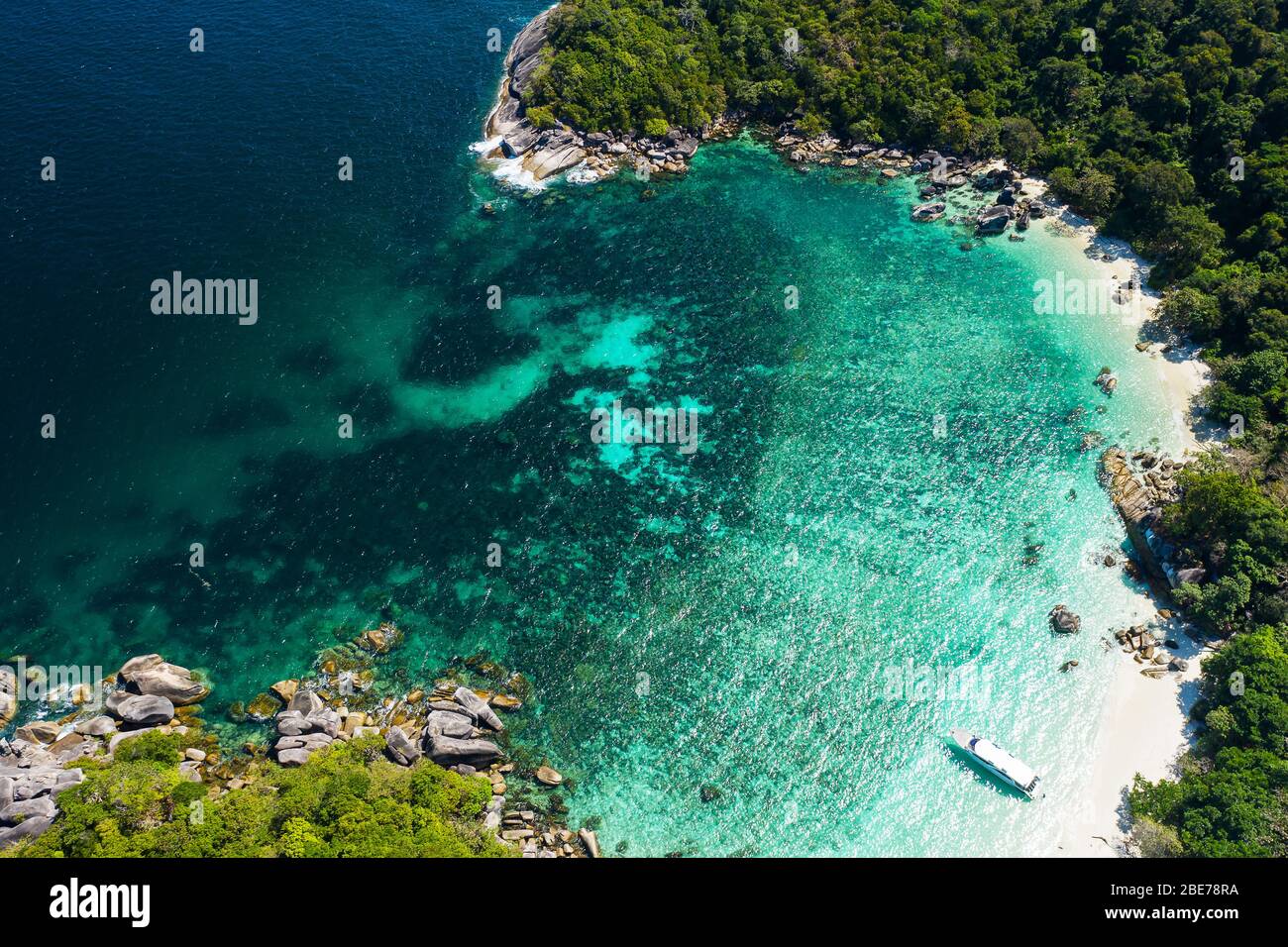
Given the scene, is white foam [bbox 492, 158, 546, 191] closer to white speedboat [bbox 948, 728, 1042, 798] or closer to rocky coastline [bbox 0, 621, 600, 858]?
rocky coastline [bbox 0, 621, 600, 858]

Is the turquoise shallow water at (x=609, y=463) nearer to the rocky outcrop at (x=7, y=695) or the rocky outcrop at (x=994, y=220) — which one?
the rocky outcrop at (x=7, y=695)

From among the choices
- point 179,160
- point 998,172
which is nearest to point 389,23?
point 179,160

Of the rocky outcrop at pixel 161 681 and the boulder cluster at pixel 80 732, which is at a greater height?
the rocky outcrop at pixel 161 681

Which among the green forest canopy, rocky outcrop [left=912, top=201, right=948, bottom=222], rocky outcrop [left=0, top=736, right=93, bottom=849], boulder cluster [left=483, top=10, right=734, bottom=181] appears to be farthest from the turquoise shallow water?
rocky outcrop [left=0, top=736, right=93, bottom=849]

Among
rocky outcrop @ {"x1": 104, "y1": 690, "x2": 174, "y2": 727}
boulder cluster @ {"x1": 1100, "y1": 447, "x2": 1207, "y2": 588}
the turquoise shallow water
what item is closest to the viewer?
the turquoise shallow water

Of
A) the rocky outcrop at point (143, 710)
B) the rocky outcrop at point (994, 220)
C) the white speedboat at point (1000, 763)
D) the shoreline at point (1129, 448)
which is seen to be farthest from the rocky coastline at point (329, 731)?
the rocky outcrop at point (994, 220)
